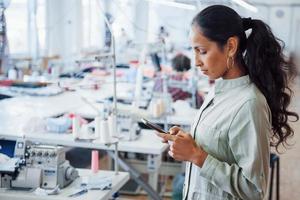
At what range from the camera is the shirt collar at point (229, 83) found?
1.27 m

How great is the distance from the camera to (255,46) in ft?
4.09

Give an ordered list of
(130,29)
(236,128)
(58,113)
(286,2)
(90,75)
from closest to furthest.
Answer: (236,128)
(58,113)
(90,75)
(130,29)
(286,2)

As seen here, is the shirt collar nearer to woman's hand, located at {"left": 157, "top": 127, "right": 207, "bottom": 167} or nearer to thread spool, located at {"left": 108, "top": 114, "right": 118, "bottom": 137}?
woman's hand, located at {"left": 157, "top": 127, "right": 207, "bottom": 167}

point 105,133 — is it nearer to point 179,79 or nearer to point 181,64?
point 179,79

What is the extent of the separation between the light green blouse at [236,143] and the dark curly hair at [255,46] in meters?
0.04

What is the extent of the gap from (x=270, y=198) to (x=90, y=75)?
2.96 metres

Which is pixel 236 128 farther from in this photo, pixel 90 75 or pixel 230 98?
pixel 90 75

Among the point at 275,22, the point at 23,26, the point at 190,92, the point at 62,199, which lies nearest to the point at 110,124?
the point at 62,199

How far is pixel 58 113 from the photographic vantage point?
3.38 m

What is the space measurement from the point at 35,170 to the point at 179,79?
298cm

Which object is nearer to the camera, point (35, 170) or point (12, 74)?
point (35, 170)

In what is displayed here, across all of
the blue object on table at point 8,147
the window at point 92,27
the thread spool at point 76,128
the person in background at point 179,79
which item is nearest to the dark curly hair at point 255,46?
the blue object on table at point 8,147

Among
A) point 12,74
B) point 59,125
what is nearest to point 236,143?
point 59,125

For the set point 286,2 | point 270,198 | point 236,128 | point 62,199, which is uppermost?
point 286,2
